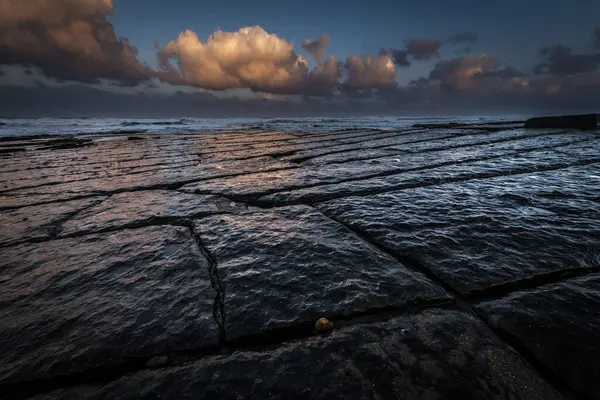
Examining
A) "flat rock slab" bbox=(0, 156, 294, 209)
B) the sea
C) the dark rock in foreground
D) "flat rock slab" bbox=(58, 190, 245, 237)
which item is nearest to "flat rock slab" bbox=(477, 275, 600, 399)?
"flat rock slab" bbox=(58, 190, 245, 237)

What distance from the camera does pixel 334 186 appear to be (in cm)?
240

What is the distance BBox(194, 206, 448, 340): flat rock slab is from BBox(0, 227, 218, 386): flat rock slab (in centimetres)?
9

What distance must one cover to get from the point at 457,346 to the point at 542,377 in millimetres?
168

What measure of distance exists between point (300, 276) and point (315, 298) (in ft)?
0.51

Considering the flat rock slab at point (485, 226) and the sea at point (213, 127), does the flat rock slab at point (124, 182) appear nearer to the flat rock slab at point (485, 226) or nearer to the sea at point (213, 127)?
the flat rock slab at point (485, 226)

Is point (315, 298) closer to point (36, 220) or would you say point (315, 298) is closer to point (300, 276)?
point (300, 276)

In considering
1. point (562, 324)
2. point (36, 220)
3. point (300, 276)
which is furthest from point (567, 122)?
point (36, 220)

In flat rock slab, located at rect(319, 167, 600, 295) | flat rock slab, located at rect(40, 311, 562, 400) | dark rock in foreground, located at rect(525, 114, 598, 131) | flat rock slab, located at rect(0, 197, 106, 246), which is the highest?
dark rock in foreground, located at rect(525, 114, 598, 131)

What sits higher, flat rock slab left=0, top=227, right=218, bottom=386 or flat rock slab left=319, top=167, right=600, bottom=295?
flat rock slab left=319, top=167, right=600, bottom=295

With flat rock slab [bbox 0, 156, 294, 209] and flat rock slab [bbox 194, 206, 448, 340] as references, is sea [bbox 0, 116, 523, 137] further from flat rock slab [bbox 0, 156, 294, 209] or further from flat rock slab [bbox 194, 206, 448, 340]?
flat rock slab [bbox 194, 206, 448, 340]

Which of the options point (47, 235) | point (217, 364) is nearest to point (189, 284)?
point (217, 364)

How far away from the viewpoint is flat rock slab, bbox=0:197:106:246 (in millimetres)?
1726

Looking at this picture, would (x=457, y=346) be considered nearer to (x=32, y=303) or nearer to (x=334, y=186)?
(x=32, y=303)

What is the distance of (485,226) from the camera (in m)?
1.42
